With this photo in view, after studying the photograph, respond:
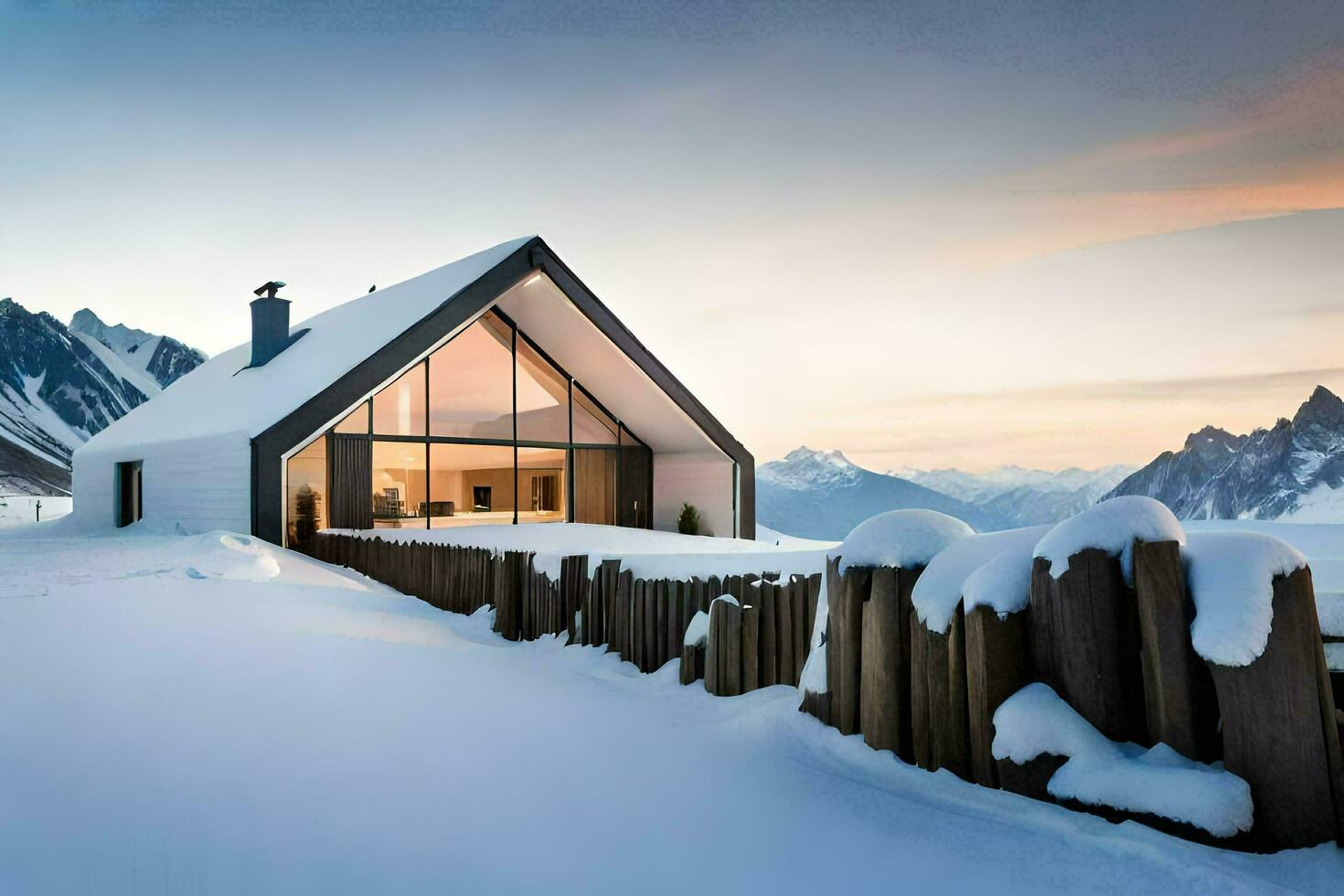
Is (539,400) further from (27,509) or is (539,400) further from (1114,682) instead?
(27,509)

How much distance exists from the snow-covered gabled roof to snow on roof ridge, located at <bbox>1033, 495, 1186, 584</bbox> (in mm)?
12508

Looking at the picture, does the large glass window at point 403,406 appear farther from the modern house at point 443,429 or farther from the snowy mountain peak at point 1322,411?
the snowy mountain peak at point 1322,411

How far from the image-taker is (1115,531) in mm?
2861

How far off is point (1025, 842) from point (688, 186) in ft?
39.3

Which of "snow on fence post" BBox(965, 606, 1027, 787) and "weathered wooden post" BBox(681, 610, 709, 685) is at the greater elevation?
"snow on fence post" BBox(965, 606, 1027, 787)

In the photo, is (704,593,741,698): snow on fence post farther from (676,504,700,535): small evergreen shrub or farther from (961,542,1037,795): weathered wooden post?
(676,504,700,535): small evergreen shrub

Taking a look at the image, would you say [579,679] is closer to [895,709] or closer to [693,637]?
[693,637]

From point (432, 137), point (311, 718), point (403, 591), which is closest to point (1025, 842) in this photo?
point (311, 718)

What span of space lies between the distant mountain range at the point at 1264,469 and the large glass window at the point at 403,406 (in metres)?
19.6

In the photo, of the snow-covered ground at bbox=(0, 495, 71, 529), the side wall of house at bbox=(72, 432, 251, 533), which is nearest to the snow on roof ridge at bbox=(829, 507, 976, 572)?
the side wall of house at bbox=(72, 432, 251, 533)

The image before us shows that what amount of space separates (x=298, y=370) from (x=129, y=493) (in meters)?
6.38

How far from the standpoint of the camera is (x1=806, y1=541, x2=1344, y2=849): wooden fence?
2.41m

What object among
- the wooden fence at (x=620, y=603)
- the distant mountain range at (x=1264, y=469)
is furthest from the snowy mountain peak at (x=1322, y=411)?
the wooden fence at (x=620, y=603)

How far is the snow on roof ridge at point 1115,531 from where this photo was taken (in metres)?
2.80
